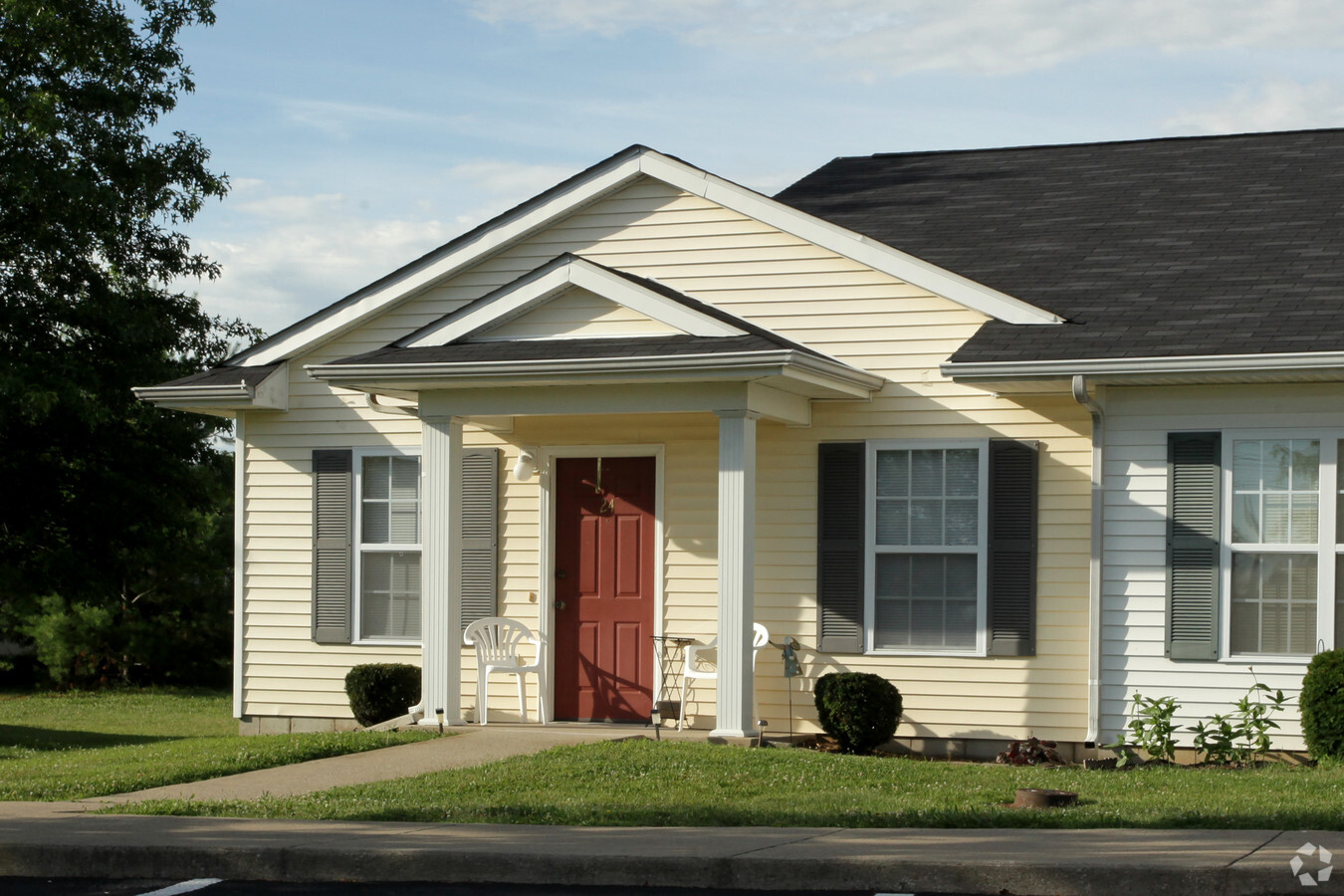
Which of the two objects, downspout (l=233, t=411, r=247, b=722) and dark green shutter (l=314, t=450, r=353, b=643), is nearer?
dark green shutter (l=314, t=450, r=353, b=643)

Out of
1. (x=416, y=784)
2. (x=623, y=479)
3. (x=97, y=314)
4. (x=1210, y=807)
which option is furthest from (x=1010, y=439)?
(x=97, y=314)

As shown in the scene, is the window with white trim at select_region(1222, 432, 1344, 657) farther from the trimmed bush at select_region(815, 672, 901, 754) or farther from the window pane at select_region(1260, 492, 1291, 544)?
the trimmed bush at select_region(815, 672, 901, 754)

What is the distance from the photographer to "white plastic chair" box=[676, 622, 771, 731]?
12398 mm

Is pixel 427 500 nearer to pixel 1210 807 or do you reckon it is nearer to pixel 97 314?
pixel 1210 807

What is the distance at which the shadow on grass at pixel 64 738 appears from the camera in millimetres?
15883

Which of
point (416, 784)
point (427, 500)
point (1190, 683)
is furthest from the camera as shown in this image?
point (427, 500)

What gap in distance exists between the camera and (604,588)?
43.4 ft

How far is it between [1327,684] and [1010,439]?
2.90 m

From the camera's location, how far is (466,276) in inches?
540

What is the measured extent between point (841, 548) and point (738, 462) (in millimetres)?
1418

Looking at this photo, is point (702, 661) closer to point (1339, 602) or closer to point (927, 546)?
point (927, 546)

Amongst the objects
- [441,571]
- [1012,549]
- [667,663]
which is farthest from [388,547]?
[1012,549]

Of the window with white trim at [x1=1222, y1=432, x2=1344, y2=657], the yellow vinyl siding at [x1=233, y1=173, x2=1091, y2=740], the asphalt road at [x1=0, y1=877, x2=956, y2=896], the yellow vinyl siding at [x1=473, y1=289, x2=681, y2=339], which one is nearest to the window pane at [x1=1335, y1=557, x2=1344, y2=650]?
the window with white trim at [x1=1222, y1=432, x2=1344, y2=657]

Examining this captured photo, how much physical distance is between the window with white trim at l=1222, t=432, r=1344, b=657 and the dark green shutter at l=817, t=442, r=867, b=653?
2.75 metres
